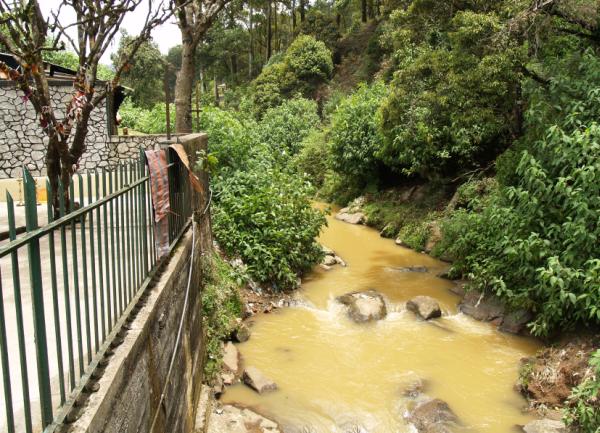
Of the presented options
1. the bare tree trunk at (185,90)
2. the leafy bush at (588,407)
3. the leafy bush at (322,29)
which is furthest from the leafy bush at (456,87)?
the leafy bush at (322,29)

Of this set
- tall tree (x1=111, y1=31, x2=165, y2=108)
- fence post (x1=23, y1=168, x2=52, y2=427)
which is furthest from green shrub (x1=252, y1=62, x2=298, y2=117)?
fence post (x1=23, y1=168, x2=52, y2=427)

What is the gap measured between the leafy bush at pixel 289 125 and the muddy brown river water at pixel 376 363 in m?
15.6

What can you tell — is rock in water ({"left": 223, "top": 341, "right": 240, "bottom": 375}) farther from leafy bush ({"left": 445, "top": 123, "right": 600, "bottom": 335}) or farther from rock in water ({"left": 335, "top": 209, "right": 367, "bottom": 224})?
rock in water ({"left": 335, "top": 209, "right": 367, "bottom": 224})

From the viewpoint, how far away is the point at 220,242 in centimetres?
1139

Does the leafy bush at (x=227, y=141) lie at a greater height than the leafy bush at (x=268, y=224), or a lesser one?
greater

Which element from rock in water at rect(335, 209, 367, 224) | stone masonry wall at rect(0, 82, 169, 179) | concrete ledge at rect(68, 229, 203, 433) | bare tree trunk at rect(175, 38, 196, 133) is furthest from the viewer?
rock in water at rect(335, 209, 367, 224)

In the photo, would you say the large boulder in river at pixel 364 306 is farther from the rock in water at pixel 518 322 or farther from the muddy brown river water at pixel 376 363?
the rock in water at pixel 518 322

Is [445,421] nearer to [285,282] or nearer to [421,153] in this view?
[285,282]

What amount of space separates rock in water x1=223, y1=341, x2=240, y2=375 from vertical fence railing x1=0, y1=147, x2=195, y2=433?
9.21 ft

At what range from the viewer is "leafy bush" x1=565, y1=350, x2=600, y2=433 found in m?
6.36

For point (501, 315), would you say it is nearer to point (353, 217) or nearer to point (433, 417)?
point (433, 417)

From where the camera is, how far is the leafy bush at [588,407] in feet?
20.9

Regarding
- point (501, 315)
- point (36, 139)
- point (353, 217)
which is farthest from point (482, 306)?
point (36, 139)

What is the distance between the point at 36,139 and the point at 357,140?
10.3m
